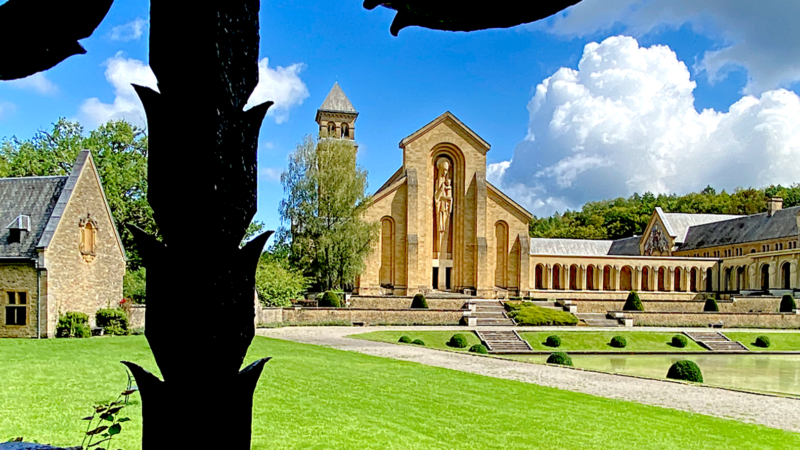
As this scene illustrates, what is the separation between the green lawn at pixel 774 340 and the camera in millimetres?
31469

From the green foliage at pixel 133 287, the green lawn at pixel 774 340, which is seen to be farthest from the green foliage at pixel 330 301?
the green lawn at pixel 774 340

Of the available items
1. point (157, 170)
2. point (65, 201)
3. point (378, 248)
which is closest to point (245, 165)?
point (157, 170)

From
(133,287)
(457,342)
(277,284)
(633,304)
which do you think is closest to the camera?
(457,342)

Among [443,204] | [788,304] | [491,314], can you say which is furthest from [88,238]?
[788,304]

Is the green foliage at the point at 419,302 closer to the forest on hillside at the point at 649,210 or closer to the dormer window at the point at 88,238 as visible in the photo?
the dormer window at the point at 88,238

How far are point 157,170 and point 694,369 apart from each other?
20.3 meters

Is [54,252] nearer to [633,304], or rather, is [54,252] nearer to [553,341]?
[553,341]

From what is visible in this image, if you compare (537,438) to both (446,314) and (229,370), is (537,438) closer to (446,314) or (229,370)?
(229,370)

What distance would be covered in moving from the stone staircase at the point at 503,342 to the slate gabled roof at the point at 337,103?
1563 inches

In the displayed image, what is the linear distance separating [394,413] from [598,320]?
104ft

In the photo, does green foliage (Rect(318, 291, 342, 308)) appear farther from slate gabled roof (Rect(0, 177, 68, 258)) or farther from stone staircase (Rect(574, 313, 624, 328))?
slate gabled roof (Rect(0, 177, 68, 258))

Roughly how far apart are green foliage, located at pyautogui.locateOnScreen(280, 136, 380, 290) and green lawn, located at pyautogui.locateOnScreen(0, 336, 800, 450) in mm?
25752

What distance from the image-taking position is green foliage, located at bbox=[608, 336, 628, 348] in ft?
98.3

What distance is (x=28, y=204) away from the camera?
2498cm
